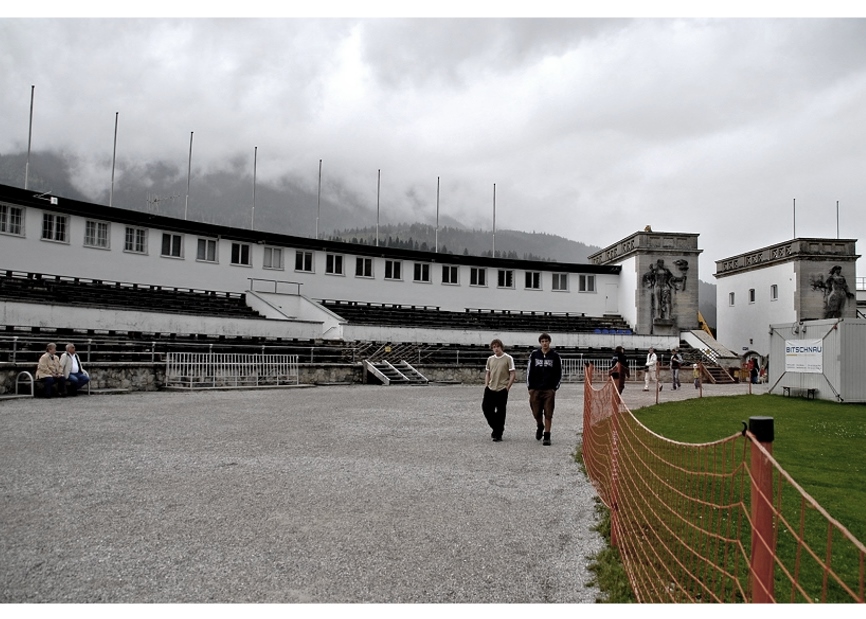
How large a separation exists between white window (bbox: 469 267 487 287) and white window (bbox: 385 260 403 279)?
17.5 ft

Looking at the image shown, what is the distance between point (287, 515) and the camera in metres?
6.01

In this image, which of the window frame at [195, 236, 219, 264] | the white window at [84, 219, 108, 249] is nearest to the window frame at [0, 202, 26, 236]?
the white window at [84, 219, 108, 249]

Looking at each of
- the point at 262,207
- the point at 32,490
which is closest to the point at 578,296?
the point at 32,490

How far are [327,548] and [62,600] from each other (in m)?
1.88

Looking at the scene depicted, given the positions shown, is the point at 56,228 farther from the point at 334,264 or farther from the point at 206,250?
the point at 334,264

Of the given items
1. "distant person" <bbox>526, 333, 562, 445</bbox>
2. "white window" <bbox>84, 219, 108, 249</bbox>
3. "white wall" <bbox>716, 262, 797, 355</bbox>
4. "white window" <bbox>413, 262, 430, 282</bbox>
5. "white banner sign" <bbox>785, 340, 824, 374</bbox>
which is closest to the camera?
"distant person" <bbox>526, 333, 562, 445</bbox>

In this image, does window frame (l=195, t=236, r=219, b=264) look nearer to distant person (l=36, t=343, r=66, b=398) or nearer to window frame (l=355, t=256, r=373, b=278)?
window frame (l=355, t=256, r=373, b=278)

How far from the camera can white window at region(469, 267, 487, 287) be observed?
43.7 m

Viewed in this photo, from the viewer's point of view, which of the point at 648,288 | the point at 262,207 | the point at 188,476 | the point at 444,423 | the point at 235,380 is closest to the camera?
the point at 188,476

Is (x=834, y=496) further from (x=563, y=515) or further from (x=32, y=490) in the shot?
(x=32, y=490)

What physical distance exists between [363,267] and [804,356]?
2625cm

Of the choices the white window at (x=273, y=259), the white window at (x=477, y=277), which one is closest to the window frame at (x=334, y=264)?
the white window at (x=273, y=259)

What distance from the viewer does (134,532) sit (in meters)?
5.38

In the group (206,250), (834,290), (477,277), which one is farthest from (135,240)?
(834,290)
